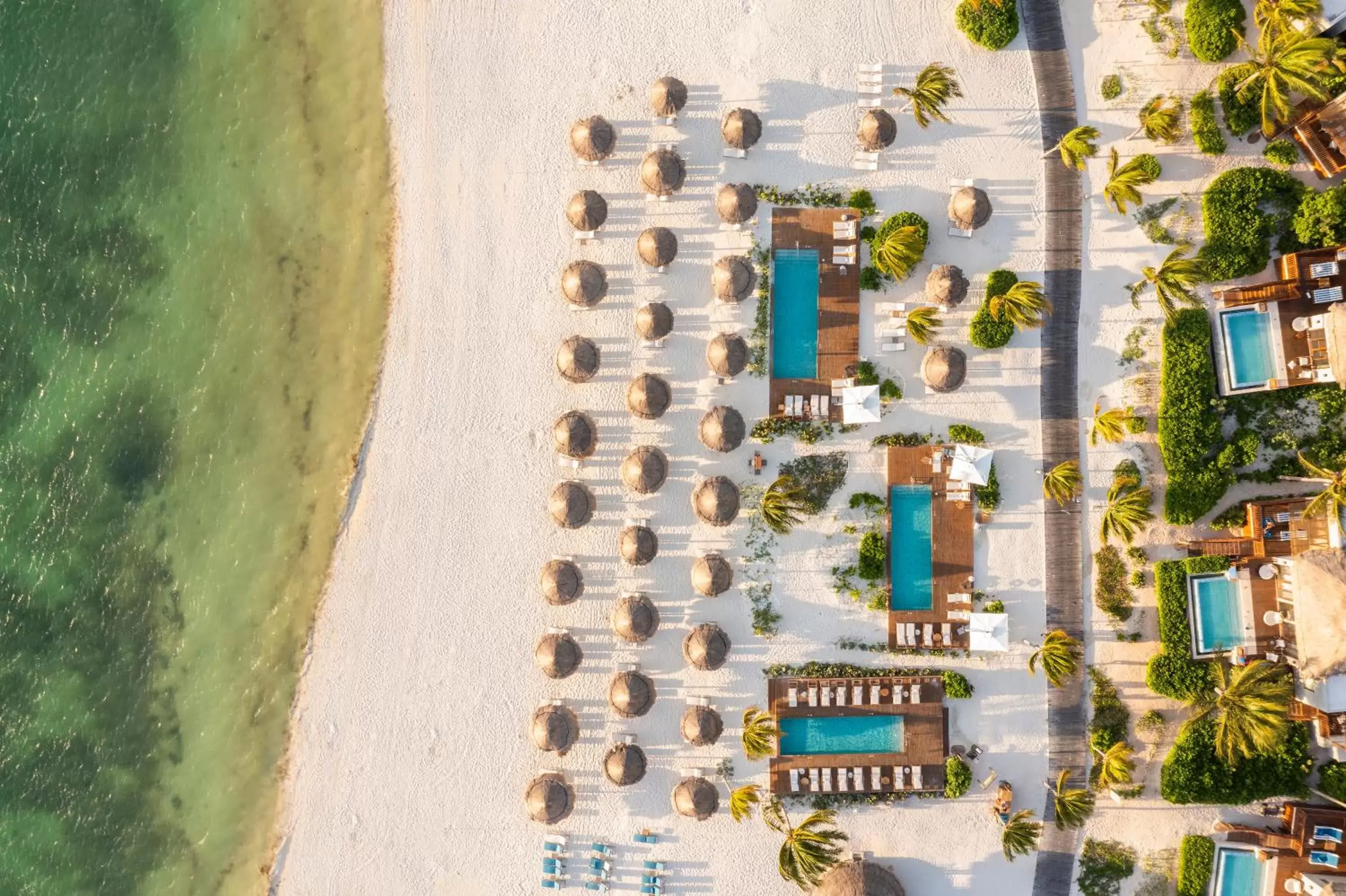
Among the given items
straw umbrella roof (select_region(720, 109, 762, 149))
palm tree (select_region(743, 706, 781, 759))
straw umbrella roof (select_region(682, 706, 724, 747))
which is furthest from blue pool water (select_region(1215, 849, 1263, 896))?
straw umbrella roof (select_region(720, 109, 762, 149))

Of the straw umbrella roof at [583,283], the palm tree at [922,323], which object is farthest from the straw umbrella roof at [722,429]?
the palm tree at [922,323]

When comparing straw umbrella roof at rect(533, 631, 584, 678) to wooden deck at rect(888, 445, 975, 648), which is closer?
straw umbrella roof at rect(533, 631, 584, 678)

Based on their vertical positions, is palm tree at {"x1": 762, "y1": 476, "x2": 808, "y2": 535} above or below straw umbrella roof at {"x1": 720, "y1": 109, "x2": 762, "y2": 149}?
below

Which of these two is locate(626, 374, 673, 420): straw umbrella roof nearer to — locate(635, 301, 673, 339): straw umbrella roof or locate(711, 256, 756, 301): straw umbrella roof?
locate(635, 301, 673, 339): straw umbrella roof

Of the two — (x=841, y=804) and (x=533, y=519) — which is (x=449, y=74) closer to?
(x=533, y=519)

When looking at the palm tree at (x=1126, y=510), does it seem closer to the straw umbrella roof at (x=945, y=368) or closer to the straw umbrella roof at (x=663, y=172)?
the straw umbrella roof at (x=945, y=368)

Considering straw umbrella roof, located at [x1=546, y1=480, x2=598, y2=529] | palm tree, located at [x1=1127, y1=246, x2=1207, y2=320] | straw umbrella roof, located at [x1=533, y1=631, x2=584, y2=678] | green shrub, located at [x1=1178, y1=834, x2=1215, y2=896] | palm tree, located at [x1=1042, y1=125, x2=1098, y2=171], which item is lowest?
green shrub, located at [x1=1178, y1=834, x2=1215, y2=896]

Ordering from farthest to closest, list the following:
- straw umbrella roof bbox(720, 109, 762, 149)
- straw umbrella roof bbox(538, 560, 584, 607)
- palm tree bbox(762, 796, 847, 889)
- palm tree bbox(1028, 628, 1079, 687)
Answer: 1. straw umbrella roof bbox(720, 109, 762, 149)
2. straw umbrella roof bbox(538, 560, 584, 607)
3. palm tree bbox(1028, 628, 1079, 687)
4. palm tree bbox(762, 796, 847, 889)
